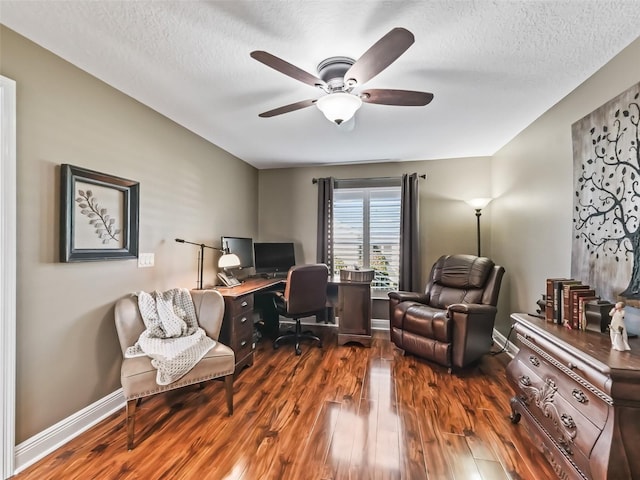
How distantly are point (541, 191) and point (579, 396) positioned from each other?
194cm

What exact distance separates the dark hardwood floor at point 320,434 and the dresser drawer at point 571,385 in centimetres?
50

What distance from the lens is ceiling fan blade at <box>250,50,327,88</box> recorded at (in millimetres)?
1378

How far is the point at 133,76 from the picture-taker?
201 centimetres

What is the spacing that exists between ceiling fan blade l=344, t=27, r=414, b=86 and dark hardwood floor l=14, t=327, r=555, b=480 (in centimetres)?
220

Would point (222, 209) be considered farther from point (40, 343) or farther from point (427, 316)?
point (427, 316)

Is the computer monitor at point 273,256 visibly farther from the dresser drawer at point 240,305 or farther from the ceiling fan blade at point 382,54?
the ceiling fan blade at point 382,54

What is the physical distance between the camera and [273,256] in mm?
4145

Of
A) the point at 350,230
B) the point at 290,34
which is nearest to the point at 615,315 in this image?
the point at 290,34

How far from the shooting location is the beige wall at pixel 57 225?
5.30 ft

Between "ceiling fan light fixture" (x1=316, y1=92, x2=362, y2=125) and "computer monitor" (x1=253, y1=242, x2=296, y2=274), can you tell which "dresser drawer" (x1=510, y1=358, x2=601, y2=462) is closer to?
"ceiling fan light fixture" (x1=316, y1=92, x2=362, y2=125)

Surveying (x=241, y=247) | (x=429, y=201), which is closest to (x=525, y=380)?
(x=429, y=201)

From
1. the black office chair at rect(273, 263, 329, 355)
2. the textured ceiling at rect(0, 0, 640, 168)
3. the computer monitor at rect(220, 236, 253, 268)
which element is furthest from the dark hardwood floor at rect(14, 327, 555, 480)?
the textured ceiling at rect(0, 0, 640, 168)

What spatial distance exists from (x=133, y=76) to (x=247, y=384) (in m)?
2.62

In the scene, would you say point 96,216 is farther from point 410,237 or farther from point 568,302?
point 410,237
